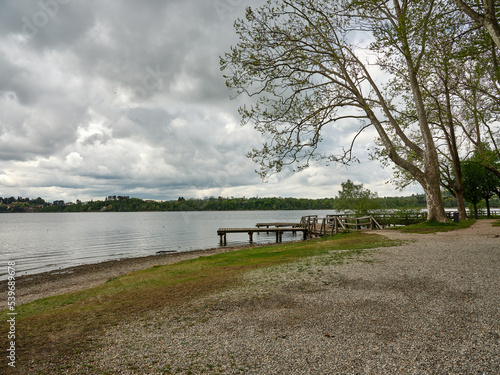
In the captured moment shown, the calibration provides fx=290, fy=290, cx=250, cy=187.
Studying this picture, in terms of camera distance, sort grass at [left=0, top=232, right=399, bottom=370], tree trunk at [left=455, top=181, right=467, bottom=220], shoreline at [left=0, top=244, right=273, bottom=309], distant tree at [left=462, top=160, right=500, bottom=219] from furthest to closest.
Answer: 1. distant tree at [left=462, top=160, right=500, bottom=219]
2. tree trunk at [left=455, top=181, right=467, bottom=220]
3. shoreline at [left=0, top=244, right=273, bottom=309]
4. grass at [left=0, top=232, right=399, bottom=370]

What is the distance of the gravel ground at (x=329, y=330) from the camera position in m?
3.91

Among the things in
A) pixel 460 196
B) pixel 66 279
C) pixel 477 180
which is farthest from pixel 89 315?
pixel 477 180

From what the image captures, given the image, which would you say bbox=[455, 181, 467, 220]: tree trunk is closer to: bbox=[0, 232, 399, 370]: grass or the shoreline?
bbox=[0, 232, 399, 370]: grass

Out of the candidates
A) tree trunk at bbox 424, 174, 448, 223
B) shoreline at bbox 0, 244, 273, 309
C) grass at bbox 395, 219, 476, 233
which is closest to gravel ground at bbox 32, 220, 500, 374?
grass at bbox 395, 219, 476, 233

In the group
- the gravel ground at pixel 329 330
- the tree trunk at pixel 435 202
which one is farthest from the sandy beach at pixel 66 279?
the tree trunk at pixel 435 202

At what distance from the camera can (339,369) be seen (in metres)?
3.74

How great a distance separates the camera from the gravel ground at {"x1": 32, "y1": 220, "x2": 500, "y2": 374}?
3906 millimetres

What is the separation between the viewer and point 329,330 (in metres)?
4.89

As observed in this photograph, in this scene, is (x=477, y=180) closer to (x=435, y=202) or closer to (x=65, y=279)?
(x=435, y=202)

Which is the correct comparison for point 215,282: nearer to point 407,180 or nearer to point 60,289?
point 60,289

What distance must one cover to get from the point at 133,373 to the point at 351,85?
61.4ft

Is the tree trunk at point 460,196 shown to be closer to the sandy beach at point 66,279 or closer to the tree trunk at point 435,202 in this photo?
the tree trunk at point 435,202

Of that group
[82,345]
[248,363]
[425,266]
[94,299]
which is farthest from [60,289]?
[425,266]

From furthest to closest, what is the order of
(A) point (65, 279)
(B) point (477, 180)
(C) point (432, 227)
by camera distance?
(B) point (477, 180) < (A) point (65, 279) < (C) point (432, 227)
